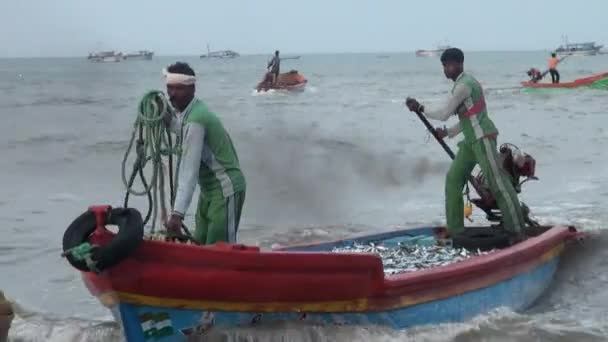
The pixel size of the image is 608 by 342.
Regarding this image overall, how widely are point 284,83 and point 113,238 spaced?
1499 inches

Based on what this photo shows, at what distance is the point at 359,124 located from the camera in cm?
2781

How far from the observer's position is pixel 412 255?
763 centimetres

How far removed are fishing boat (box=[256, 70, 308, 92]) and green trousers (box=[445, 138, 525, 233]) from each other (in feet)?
111

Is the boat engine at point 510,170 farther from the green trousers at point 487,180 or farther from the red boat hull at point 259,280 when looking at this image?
the red boat hull at point 259,280

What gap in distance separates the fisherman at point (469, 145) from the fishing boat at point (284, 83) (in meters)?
33.8

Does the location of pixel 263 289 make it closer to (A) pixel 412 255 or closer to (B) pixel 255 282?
(B) pixel 255 282

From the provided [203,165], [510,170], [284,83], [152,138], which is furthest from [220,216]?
[284,83]

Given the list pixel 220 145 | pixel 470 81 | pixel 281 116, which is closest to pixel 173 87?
pixel 220 145

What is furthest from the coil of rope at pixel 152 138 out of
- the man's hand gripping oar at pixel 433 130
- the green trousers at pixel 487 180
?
the green trousers at pixel 487 180

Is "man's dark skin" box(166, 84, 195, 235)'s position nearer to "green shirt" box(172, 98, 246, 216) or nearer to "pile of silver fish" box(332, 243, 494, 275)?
"green shirt" box(172, 98, 246, 216)

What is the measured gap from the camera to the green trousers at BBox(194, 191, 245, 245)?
6102 mm

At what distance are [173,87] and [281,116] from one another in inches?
988

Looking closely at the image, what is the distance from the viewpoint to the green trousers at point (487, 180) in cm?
779

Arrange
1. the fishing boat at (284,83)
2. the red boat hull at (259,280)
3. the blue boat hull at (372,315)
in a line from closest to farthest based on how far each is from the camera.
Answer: the red boat hull at (259,280), the blue boat hull at (372,315), the fishing boat at (284,83)
